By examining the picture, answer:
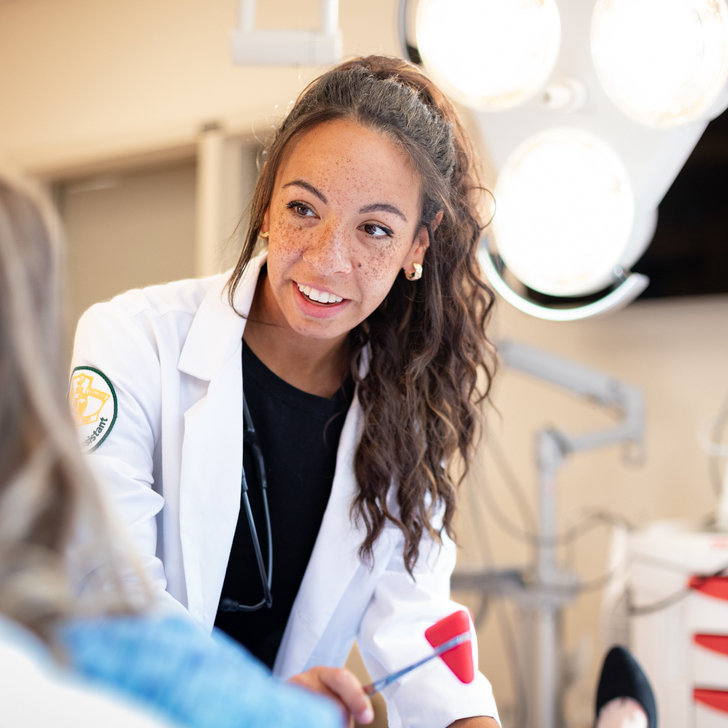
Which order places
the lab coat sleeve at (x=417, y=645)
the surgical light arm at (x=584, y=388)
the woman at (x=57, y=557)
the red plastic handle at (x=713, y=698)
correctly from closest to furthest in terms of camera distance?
1. the woman at (x=57, y=557)
2. the lab coat sleeve at (x=417, y=645)
3. the red plastic handle at (x=713, y=698)
4. the surgical light arm at (x=584, y=388)

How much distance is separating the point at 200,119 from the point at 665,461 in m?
1.87

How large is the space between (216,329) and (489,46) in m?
0.50

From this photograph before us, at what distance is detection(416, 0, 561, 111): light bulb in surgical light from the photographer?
0.94 metres

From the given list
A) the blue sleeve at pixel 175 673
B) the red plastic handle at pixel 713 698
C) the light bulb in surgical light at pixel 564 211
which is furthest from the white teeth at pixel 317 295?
the red plastic handle at pixel 713 698

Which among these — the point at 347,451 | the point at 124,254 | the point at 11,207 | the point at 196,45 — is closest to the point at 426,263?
the point at 347,451

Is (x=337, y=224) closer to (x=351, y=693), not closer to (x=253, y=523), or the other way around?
(x=253, y=523)

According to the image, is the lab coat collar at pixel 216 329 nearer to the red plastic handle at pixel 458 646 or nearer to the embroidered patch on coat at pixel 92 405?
the embroidered patch on coat at pixel 92 405

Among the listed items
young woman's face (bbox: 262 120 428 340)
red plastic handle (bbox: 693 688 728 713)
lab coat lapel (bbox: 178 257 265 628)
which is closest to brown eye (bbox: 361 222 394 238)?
young woman's face (bbox: 262 120 428 340)

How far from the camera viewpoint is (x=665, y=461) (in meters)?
2.07

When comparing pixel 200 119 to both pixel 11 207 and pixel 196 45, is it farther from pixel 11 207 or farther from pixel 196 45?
pixel 11 207

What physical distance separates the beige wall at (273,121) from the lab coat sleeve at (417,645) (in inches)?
12.0

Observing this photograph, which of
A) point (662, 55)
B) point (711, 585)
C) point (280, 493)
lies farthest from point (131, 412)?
point (711, 585)

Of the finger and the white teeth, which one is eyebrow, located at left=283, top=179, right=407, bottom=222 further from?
the finger

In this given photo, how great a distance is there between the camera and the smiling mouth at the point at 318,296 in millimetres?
1059
